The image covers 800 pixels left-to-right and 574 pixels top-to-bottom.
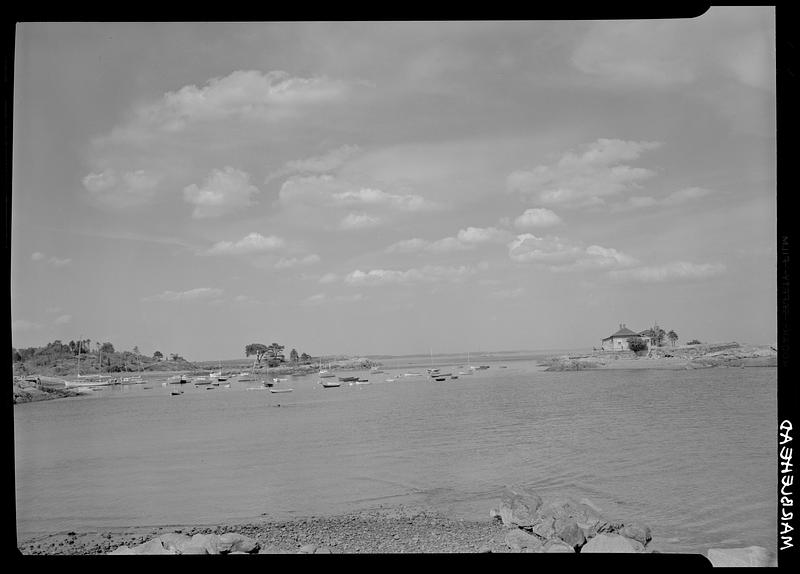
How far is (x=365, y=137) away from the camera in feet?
20.7

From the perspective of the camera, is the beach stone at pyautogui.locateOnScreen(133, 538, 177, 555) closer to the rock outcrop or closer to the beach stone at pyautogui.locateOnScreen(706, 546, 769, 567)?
the rock outcrop

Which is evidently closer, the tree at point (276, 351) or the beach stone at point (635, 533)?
the beach stone at point (635, 533)

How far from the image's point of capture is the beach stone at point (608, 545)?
11.0 feet

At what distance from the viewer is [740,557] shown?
9.27 ft

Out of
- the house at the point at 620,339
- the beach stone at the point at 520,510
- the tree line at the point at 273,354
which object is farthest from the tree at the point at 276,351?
the beach stone at the point at 520,510

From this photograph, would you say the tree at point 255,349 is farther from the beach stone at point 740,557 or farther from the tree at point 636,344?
the beach stone at point 740,557

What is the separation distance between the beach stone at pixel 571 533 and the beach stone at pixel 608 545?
0.07 metres

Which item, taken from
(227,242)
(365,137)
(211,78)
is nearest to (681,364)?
(365,137)

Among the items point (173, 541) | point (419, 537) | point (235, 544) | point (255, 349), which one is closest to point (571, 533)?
point (419, 537)

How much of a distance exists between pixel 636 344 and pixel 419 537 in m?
6.27

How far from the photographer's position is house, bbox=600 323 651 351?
28.4 ft

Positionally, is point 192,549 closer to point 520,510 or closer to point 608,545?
point 520,510

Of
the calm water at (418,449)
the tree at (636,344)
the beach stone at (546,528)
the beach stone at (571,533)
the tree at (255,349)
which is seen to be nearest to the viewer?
the beach stone at (571,533)

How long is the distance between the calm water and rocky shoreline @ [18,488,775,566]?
50cm
